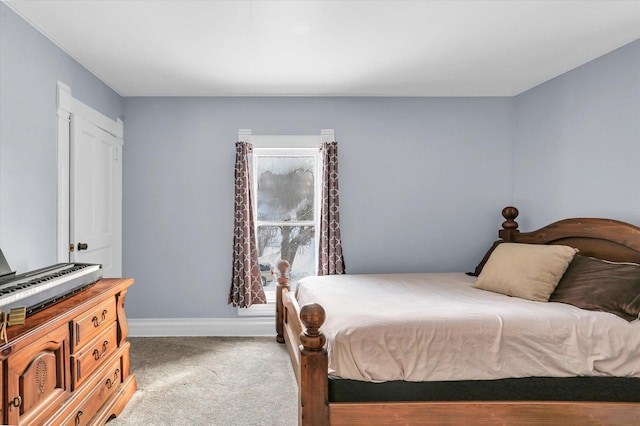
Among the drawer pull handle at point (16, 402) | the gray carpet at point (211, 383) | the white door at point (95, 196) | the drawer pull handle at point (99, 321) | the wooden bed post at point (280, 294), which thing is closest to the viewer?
the drawer pull handle at point (16, 402)

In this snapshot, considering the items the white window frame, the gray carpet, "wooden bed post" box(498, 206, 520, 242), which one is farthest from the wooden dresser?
"wooden bed post" box(498, 206, 520, 242)

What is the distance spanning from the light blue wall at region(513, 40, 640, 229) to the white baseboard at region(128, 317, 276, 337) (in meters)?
2.95

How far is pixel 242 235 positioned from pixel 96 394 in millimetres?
1899

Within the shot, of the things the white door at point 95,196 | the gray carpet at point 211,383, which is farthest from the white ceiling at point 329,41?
the gray carpet at point 211,383

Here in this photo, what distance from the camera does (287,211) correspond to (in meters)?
4.05

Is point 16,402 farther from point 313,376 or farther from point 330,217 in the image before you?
point 330,217

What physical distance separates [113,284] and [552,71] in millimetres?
3890

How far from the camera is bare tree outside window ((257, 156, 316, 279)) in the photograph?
403 cm

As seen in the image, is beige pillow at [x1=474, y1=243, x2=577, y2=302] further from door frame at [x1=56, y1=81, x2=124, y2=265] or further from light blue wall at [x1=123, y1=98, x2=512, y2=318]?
door frame at [x1=56, y1=81, x2=124, y2=265]

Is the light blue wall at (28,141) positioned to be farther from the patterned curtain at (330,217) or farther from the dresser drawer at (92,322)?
the patterned curtain at (330,217)

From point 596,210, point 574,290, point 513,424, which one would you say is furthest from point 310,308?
point 596,210

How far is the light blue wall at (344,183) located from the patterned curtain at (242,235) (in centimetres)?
16

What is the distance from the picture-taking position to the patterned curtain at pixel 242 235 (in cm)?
376

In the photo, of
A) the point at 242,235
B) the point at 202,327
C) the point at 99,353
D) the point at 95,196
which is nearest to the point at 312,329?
the point at 99,353
